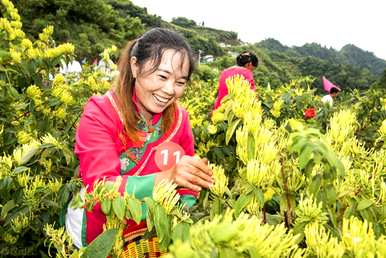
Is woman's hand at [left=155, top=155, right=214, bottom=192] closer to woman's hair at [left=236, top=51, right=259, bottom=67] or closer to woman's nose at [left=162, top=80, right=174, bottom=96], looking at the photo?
woman's nose at [left=162, top=80, right=174, bottom=96]

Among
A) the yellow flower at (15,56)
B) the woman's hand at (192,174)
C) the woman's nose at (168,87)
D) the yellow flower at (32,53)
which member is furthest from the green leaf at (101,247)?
the yellow flower at (32,53)

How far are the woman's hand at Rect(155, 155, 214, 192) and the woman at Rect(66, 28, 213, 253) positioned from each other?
9.7 inches

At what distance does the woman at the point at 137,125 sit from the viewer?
143cm

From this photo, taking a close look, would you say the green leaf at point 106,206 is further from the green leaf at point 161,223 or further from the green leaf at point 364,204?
the green leaf at point 364,204

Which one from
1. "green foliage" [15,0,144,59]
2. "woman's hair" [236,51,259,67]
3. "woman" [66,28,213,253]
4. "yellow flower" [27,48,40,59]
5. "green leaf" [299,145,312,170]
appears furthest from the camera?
"green foliage" [15,0,144,59]

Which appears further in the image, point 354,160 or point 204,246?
point 354,160

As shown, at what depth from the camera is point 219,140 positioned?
6.97 ft

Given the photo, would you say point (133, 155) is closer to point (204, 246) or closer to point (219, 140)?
point (219, 140)

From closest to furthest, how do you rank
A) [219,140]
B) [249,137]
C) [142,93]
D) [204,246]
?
[204,246]
[249,137]
[142,93]
[219,140]

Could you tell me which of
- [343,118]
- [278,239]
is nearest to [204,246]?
[278,239]

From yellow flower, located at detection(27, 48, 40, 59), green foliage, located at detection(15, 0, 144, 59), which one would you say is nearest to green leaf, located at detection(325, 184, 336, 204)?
yellow flower, located at detection(27, 48, 40, 59)

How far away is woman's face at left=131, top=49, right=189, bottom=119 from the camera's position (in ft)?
5.23

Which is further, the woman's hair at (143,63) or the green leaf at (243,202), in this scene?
the woman's hair at (143,63)

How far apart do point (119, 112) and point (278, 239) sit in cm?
108
